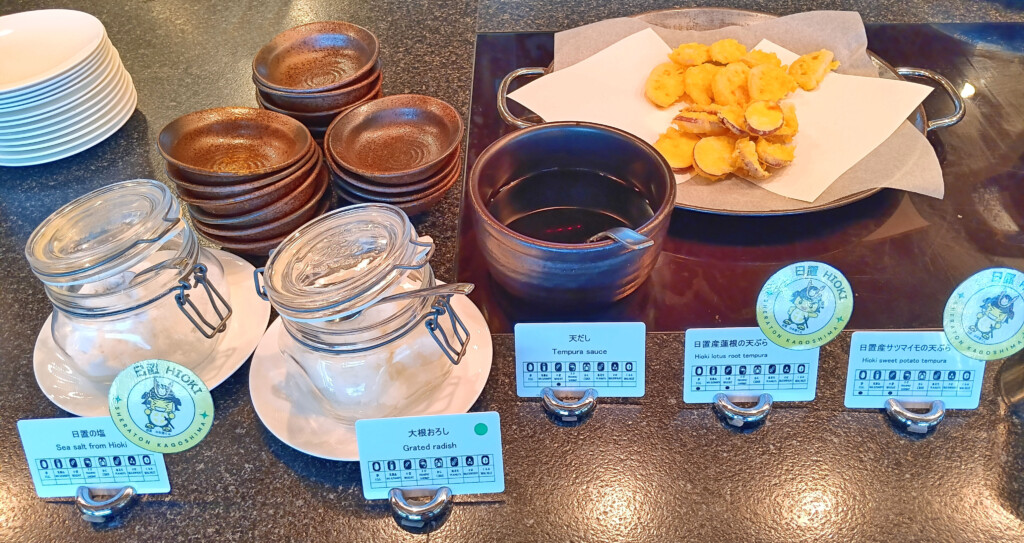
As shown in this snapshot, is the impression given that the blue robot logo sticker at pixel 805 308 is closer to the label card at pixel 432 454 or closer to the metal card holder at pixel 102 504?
the label card at pixel 432 454

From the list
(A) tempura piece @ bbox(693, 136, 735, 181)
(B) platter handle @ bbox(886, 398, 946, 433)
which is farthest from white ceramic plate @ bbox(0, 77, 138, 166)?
(B) platter handle @ bbox(886, 398, 946, 433)

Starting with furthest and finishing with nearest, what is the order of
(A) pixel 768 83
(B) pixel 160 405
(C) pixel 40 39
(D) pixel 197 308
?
(C) pixel 40 39, (A) pixel 768 83, (D) pixel 197 308, (B) pixel 160 405

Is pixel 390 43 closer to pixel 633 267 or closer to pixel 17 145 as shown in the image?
pixel 17 145

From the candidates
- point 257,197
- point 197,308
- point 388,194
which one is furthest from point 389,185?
point 197,308

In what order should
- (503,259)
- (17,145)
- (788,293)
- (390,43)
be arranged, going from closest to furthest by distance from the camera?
(788,293), (503,259), (17,145), (390,43)

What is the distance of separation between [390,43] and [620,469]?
3.14 ft

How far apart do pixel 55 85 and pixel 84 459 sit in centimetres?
63

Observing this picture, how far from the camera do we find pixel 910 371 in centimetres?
68

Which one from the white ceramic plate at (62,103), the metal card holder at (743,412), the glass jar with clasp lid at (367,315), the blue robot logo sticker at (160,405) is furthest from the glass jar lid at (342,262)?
the white ceramic plate at (62,103)

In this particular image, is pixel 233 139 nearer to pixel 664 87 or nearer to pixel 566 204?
pixel 566 204

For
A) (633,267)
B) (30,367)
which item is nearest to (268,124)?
(30,367)

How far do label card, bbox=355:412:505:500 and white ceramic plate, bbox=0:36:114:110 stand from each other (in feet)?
2.46

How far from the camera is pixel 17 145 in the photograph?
3.57ft

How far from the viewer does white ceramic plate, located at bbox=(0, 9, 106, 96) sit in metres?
1.18
